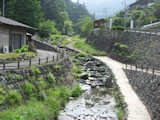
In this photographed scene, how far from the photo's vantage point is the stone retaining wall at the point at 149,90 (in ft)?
33.1

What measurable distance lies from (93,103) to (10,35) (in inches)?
532

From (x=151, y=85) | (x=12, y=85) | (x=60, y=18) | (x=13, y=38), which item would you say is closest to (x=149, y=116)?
(x=151, y=85)

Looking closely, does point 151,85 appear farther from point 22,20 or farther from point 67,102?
point 22,20

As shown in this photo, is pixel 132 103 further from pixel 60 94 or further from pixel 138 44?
pixel 138 44

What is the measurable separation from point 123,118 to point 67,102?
5442mm

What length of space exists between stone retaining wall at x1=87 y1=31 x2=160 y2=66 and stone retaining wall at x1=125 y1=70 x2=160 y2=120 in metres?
5.36

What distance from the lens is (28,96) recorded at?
11414 millimetres

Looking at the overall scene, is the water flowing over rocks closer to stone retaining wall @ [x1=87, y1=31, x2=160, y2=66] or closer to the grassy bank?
the grassy bank

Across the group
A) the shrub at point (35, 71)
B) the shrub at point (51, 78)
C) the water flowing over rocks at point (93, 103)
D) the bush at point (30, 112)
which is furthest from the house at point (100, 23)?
the bush at point (30, 112)

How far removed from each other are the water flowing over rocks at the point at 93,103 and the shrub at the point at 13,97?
298cm

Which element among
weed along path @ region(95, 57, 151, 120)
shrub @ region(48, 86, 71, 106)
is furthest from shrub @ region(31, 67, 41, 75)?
weed along path @ region(95, 57, 151, 120)

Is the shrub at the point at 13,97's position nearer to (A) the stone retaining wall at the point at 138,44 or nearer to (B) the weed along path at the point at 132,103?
(B) the weed along path at the point at 132,103

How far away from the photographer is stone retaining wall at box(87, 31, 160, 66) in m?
20.7

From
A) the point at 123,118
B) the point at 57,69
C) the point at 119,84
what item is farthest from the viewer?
the point at 57,69
